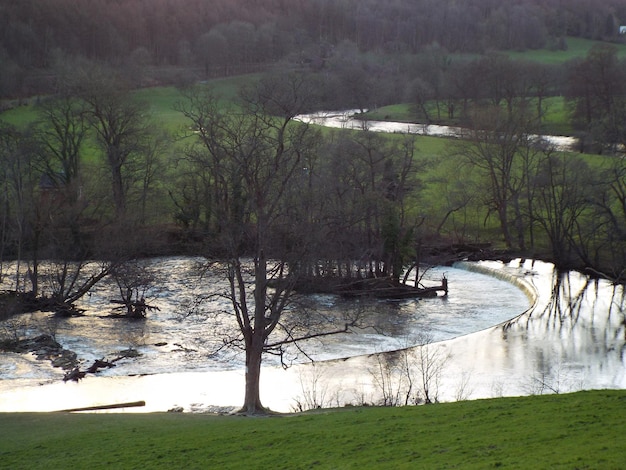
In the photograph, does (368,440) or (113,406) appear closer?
(368,440)

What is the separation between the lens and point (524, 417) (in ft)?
61.6

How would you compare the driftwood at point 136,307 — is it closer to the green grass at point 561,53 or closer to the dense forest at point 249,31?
the dense forest at point 249,31

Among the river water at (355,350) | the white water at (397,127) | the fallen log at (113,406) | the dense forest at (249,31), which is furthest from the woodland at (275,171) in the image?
the fallen log at (113,406)

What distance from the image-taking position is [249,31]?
12688 centimetres

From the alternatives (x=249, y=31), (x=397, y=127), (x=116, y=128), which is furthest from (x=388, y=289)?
(x=249, y=31)

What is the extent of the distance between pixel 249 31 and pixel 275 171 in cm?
10499

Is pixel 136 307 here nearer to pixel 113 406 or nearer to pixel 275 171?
pixel 113 406

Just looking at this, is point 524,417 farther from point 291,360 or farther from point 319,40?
point 319,40

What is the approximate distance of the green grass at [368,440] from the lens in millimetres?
16125

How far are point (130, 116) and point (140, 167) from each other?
4.10 metres

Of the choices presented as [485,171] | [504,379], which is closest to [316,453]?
[504,379]

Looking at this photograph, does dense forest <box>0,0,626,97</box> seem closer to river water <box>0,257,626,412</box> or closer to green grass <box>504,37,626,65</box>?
green grass <box>504,37,626,65</box>

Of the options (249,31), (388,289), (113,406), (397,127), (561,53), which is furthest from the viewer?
(561,53)

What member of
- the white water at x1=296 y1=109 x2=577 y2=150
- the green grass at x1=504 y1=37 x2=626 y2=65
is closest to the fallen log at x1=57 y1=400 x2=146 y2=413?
the white water at x1=296 y1=109 x2=577 y2=150
